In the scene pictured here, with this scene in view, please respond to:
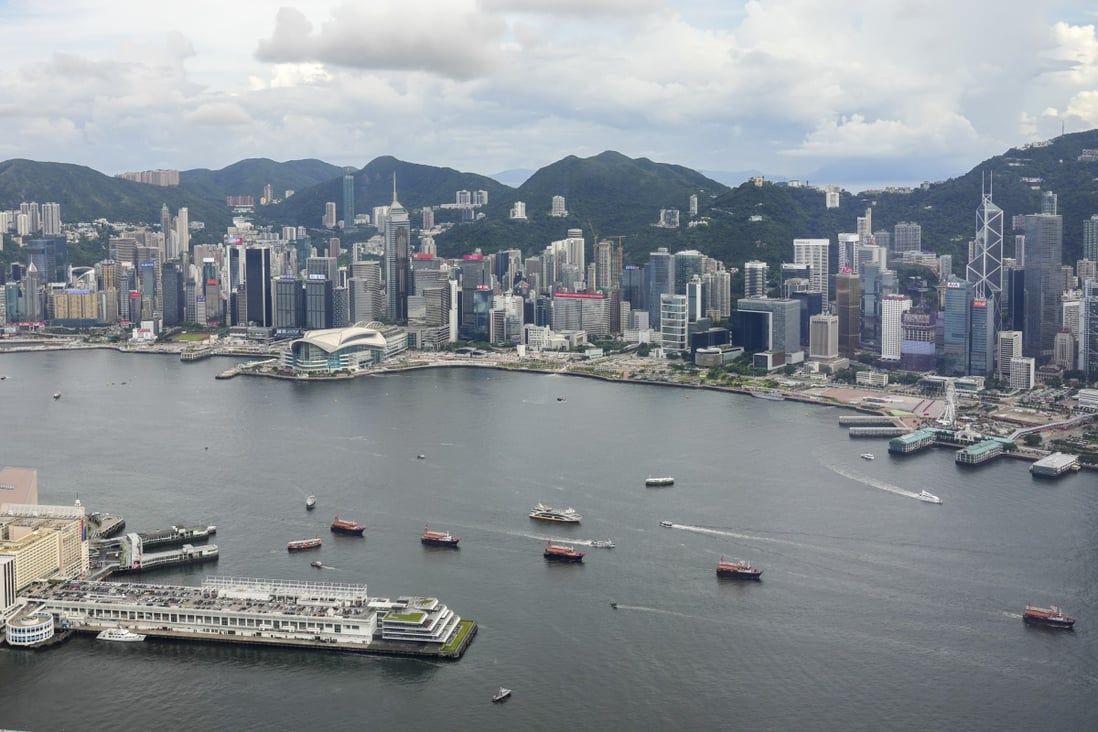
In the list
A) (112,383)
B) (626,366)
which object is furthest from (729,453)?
(112,383)

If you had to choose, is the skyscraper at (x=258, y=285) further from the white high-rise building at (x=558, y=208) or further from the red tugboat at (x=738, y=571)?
the red tugboat at (x=738, y=571)

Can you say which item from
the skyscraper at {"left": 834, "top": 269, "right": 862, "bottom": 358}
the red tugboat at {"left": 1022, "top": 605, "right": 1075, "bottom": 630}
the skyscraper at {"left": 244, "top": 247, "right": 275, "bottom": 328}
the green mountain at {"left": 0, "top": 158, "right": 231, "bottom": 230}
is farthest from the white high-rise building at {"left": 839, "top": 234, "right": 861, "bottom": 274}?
the green mountain at {"left": 0, "top": 158, "right": 231, "bottom": 230}

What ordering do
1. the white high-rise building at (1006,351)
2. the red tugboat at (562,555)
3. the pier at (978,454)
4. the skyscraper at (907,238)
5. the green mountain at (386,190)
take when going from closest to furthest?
the red tugboat at (562,555), the pier at (978,454), the white high-rise building at (1006,351), the skyscraper at (907,238), the green mountain at (386,190)

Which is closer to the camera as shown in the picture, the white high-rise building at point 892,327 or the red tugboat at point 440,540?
the red tugboat at point 440,540

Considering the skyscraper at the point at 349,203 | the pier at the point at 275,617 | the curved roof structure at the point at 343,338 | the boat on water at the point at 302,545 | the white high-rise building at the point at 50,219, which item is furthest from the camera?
the skyscraper at the point at 349,203

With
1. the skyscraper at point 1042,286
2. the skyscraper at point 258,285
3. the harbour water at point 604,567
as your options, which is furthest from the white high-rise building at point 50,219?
the skyscraper at point 1042,286

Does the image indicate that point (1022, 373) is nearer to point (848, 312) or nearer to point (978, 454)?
point (848, 312)

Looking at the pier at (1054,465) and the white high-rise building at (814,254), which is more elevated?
the white high-rise building at (814,254)

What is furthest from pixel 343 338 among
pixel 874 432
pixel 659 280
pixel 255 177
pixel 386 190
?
pixel 255 177
